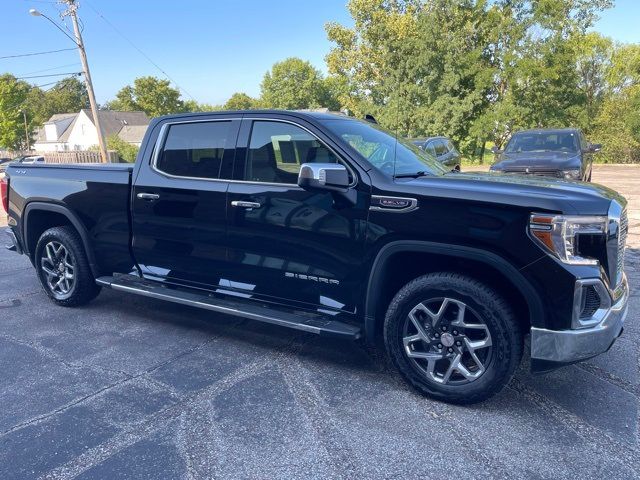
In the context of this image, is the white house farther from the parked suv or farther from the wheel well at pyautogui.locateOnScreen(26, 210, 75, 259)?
the wheel well at pyautogui.locateOnScreen(26, 210, 75, 259)

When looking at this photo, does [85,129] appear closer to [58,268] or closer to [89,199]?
[58,268]

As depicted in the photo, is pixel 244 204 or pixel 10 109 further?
pixel 10 109

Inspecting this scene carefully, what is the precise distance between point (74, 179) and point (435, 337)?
12.6ft

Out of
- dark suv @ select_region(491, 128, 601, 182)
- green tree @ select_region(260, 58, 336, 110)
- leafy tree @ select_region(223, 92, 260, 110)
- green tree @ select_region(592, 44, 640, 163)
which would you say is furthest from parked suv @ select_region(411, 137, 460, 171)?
leafy tree @ select_region(223, 92, 260, 110)

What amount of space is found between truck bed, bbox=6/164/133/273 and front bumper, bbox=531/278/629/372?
3.59 m

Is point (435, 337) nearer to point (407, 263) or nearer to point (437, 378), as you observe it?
point (437, 378)

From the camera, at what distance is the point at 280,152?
12.5ft

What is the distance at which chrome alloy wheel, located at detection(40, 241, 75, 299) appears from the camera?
5168 mm

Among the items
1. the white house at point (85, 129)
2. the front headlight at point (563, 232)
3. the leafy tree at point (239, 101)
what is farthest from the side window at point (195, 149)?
the leafy tree at point (239, 101)

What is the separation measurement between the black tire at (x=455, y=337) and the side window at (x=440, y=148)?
1032cm

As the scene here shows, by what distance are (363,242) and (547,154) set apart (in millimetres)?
9364

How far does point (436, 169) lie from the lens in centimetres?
407

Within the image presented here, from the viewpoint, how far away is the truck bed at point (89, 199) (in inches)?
182

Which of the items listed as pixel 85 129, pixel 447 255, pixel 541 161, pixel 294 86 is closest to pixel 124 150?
pixel 541 161
